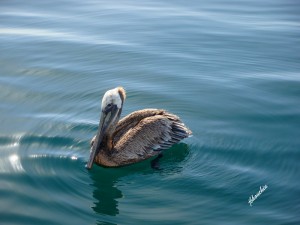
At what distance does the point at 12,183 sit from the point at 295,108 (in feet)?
19.0

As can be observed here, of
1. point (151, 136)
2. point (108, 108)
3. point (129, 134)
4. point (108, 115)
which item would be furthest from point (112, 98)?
point (151, 136)

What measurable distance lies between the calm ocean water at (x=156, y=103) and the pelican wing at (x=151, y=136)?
0.82ft

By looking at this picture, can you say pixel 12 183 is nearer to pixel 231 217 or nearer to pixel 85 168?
pixel 85 168

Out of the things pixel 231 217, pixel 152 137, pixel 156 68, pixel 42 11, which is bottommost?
pixel 231 217

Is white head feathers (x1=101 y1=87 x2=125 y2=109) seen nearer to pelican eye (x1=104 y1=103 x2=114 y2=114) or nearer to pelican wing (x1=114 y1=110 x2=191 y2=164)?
pelican eye (x1=104 y1=103 x2=114 y2=114)

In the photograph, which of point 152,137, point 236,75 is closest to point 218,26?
point 236,75

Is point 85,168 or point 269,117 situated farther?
point 269,117

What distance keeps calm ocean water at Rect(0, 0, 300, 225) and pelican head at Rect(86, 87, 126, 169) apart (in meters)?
0.51

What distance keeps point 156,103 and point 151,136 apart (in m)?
1.75

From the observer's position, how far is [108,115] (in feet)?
30.3

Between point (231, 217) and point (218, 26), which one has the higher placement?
point (218, 26)

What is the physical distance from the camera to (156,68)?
1291cm

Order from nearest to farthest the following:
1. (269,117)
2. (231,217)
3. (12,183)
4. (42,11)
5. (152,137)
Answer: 1. (231,217)
2. (12,183)
3. (152,137)
4. (269,117)
5. (42,11)

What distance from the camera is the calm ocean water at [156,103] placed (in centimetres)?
831
